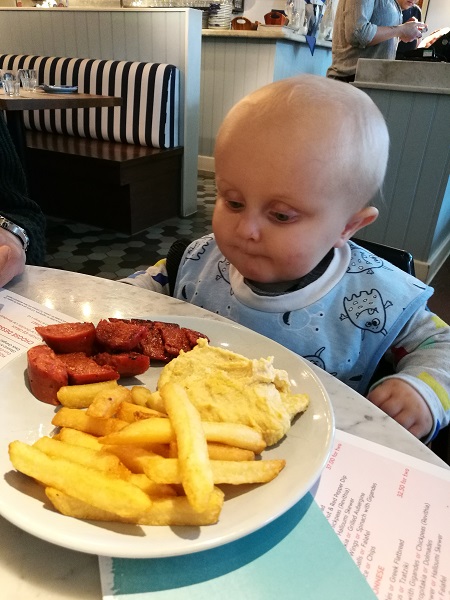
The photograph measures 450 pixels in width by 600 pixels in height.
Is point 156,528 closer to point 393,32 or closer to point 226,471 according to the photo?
point 226,471

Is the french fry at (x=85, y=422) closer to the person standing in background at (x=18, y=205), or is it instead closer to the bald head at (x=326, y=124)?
the bald head at (x=326, y=124)

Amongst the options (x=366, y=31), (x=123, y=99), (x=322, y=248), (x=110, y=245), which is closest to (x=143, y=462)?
(x=322, y=248)

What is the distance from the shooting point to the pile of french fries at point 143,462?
52 cm

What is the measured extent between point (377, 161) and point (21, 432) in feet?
3.08

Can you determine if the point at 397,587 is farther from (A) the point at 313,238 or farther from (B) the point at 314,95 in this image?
(B) the point at 314,95

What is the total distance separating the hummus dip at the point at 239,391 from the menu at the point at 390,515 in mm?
117

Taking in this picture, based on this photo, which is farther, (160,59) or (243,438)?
(160,59)

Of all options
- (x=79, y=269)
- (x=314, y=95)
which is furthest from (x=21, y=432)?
(x=79, y=269)

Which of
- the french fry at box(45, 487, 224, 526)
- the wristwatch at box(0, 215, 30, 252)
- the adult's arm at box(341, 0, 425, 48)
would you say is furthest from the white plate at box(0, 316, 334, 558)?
the adult's arm at box(341, 0, 425, 48)

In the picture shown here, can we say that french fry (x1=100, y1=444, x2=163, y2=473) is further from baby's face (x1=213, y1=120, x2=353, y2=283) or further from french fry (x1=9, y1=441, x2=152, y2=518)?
baby's face (x1=213, y1=120, x2=353, y2=283)

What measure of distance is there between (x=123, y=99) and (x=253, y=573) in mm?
4762

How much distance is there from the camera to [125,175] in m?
4.20

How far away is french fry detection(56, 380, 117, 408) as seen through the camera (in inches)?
28.8

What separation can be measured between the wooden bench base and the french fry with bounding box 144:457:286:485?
3878 mm
